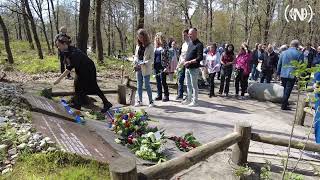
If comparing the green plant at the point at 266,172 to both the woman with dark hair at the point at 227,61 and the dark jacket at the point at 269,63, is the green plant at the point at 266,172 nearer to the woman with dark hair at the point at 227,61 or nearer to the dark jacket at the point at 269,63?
the woman with dark hair at the point at 227,61

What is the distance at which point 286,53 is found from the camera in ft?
30.4

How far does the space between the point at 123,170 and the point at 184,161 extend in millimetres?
1399

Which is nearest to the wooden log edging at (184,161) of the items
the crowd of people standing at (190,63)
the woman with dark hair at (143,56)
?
the crowd of people standing at (190,63)

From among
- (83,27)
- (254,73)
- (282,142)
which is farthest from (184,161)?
(254,73)

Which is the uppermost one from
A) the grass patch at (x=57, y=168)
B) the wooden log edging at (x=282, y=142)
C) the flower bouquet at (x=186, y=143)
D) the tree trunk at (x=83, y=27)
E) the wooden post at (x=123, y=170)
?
the tree trunk at (x=83, y=27)

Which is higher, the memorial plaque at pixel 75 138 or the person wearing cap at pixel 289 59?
the person wearing cap at pixel 289 59

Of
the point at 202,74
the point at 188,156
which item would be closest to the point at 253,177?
the point at 188,156

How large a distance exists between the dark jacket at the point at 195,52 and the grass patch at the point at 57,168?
→ 5.27 metres

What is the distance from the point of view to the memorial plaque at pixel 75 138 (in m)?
4.41

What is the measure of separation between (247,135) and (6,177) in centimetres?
340

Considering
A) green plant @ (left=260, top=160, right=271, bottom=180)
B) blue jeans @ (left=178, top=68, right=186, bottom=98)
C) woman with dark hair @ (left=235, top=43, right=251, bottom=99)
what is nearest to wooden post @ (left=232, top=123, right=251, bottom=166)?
green plant @ (left=260, top=160, right=271, bottom=180)

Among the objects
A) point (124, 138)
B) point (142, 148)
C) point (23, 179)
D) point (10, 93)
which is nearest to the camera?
point (23, 179)

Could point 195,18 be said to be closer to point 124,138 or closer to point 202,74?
point 202,74

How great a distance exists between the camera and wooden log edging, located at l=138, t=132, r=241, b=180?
3619mm
